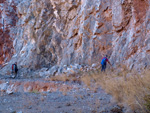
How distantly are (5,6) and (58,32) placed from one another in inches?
620

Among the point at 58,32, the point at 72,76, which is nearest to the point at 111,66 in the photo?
the point at 72,76

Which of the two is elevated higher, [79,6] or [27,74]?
[79,6]

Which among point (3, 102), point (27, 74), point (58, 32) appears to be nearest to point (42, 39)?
point (58, 32)

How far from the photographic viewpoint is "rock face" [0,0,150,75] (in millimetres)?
9117

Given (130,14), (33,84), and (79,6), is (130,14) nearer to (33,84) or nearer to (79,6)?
(79,6)

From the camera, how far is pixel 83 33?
1299cm

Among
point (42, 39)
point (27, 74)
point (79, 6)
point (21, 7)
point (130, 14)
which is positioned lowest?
point (27, 74)

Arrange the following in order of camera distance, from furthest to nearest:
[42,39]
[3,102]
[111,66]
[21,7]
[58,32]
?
[21,7]
[42,39]
[58,32]
[111,66]
[3,102]

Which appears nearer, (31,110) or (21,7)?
(31,110)

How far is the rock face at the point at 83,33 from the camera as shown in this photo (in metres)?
9.12

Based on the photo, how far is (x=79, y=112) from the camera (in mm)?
3719

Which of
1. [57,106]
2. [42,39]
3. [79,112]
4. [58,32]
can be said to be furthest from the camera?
[42,39]

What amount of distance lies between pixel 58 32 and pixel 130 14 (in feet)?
27.0

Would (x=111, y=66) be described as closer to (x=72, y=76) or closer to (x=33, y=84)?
(x=72, y=76)
